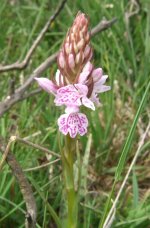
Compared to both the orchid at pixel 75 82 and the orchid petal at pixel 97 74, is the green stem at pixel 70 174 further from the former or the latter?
the orchid petal at pixel 97 74

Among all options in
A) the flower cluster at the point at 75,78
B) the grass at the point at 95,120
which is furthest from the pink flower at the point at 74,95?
the grass at the point at 95,120

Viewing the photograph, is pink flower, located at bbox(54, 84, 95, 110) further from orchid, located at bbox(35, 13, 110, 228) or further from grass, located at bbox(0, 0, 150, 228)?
grass, located at bbox(0, 0, 150, 228)

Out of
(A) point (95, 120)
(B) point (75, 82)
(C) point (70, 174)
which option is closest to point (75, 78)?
(B) point (75, 82)

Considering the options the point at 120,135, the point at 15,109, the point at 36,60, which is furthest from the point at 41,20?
the point at 120,135

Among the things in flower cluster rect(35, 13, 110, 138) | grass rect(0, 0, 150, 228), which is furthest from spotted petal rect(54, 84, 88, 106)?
grass rect(0, 0, 150, 228)

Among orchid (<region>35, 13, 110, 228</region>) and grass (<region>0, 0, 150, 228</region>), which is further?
grass (<region>0, 0, 150, 228</region>)

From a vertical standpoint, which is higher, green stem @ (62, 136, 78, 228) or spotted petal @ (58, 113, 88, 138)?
spotted petal @ (58, 113, 88, 138)
